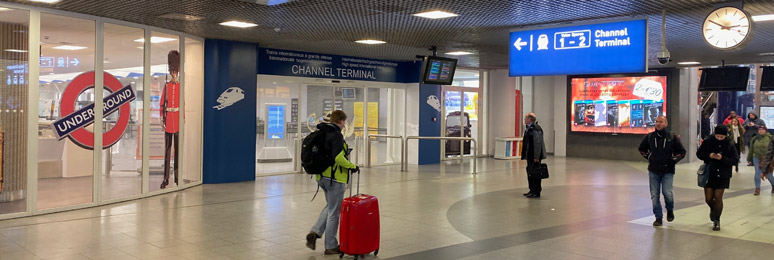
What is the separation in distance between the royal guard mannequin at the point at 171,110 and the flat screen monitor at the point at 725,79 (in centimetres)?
1186

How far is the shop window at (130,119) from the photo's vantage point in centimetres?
855

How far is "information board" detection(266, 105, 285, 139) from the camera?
41.5 ft

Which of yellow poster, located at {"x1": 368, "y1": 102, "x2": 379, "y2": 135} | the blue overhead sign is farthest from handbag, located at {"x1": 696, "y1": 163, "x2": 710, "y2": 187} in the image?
yellow poster, located at {"x1": 368, "y1": 102, "x2": 379, "y2": 135}

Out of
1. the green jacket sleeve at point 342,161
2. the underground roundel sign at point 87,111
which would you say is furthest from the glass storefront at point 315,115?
the green jacket sleeve at point 342,161

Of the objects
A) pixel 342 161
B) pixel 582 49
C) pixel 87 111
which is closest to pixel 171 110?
pixel 87 111

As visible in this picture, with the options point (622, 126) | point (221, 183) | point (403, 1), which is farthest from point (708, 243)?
point (622, 126)

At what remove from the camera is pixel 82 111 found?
26.8ft

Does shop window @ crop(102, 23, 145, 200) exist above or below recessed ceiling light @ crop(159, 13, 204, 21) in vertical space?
below

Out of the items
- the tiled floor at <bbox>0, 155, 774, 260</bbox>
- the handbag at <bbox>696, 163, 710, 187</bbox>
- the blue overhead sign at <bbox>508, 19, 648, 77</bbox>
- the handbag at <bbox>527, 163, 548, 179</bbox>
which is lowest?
the tiled floor at <bbox>0, 155, 774, 260</bbox>

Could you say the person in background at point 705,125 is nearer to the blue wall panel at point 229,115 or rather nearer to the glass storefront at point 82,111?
the blue wall panel at point 229,115

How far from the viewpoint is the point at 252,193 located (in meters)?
9.91

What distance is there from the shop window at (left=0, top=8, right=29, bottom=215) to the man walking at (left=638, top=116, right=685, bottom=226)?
24.1 feet

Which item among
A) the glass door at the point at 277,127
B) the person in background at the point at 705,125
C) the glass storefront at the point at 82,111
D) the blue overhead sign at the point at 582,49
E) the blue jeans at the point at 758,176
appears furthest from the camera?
the person in background at the point at 705,125

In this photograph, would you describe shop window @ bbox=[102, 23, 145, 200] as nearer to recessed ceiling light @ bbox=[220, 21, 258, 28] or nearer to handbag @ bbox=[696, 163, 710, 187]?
recessed ceiling light @ bbox=[220, 21, 258, 28]
